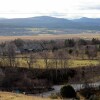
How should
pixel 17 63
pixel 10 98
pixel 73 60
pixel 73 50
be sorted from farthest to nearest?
pixel 73 50
pixel 73 60
pixel 17 63
pixel 10 98

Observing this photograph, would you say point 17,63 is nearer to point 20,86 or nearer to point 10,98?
point 20,86

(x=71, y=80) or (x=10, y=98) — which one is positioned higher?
(x=10, y=98)

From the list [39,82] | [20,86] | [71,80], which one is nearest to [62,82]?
[71,80]

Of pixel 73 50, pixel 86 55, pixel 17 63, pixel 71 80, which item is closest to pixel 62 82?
pixel 71 80

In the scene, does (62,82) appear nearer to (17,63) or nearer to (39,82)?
(39,82)

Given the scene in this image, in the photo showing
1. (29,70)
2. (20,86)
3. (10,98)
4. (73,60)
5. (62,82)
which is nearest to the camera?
(10,98)

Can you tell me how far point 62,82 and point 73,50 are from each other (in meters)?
28.9

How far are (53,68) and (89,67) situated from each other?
6.40 metres

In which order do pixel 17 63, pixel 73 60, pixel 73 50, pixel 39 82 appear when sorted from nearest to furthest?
1. pixel 39 82
2. pixel 17 63
3. pixel 73 60
4. pixel 73 50

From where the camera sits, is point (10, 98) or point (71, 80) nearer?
point (10, 98)

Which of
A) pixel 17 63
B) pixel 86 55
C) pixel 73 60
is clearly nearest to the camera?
pixel 17 63

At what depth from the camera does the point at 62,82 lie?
55.1 meters

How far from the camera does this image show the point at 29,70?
59.6 metres

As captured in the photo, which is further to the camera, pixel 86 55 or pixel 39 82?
pixel 86 55
